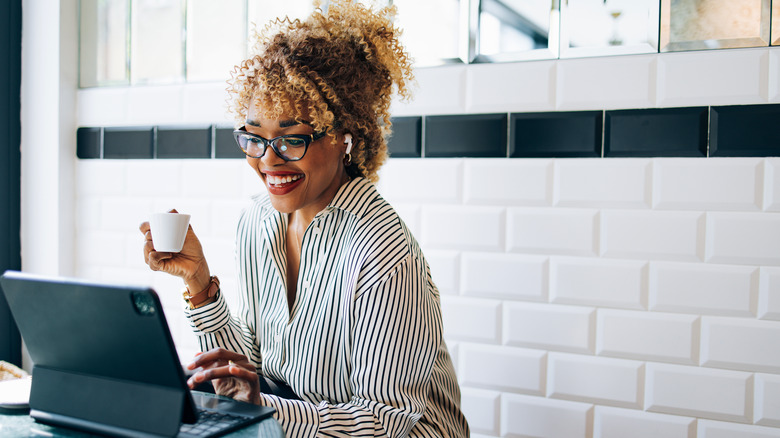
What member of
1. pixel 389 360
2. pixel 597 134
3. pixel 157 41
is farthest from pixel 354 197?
pixel 157 41

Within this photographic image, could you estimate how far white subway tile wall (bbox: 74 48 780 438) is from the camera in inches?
67.6

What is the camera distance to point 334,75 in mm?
1486

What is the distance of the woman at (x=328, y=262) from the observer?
4.24 ft

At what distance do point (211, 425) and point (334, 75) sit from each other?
880 mm

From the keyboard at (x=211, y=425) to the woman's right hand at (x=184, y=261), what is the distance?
534 mm

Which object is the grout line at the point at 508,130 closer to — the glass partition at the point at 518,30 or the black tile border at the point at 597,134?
the black tile border at the point at 597,134

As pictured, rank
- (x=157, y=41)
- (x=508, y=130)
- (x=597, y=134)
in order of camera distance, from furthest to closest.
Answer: (x=157, y=41)
(x=508, y=130)
(x=597, y=134)

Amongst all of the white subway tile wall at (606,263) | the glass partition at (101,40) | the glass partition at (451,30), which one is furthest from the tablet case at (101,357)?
the glass partition at (101,40)

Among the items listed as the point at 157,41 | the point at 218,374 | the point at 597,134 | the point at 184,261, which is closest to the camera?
the point at 218,374

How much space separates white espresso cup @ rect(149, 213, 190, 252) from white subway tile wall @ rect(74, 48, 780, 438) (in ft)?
3.17

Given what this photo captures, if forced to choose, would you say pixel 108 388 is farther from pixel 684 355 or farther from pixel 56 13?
pixel 56 13

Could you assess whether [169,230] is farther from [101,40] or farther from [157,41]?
[101,40]

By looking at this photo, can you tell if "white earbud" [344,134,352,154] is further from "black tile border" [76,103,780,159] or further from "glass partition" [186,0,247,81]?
"glass partition" [186,0,247,81]

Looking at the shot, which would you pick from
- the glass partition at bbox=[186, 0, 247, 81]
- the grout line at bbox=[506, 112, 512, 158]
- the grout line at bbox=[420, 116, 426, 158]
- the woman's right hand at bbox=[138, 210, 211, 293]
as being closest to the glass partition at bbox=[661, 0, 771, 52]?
the grout line at bbox=[506, 112, 512, 158]
